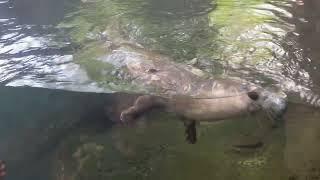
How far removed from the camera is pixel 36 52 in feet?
22.1

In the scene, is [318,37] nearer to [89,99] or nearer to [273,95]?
Answer: [273,95]

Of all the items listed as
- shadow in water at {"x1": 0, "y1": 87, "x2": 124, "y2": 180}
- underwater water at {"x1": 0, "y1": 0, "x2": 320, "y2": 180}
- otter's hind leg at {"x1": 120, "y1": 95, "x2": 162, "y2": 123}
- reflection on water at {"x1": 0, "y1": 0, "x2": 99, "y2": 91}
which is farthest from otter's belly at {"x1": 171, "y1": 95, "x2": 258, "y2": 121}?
reflection on water at {"x1": 0, "y1": 0, "x2": 99, "y2": 91}

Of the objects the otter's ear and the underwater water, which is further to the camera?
the otter's ear

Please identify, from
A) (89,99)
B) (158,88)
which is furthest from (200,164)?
(89,99)

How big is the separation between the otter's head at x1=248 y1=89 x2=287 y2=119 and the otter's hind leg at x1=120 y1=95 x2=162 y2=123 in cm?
101

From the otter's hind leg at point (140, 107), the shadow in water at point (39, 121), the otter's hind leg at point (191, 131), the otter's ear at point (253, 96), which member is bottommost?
the shadow in water at point (39, 121)

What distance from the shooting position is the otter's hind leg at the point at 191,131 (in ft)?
13.5

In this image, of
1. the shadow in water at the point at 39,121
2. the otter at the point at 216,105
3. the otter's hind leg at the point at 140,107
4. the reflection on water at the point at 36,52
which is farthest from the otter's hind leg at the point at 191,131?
the reflection on water at the point at 36,52

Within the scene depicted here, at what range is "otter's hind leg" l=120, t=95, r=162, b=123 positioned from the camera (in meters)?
4.54

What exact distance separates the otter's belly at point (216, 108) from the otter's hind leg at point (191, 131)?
8 centimetres

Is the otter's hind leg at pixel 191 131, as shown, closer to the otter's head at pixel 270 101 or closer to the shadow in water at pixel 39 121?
the otter's head at pixel 270 101

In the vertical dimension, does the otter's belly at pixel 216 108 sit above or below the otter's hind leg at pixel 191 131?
above

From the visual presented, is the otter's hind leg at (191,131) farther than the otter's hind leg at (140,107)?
No

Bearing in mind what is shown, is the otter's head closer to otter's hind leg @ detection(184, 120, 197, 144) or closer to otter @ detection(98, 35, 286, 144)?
otter @ detection(98, 35, 286, 144)
